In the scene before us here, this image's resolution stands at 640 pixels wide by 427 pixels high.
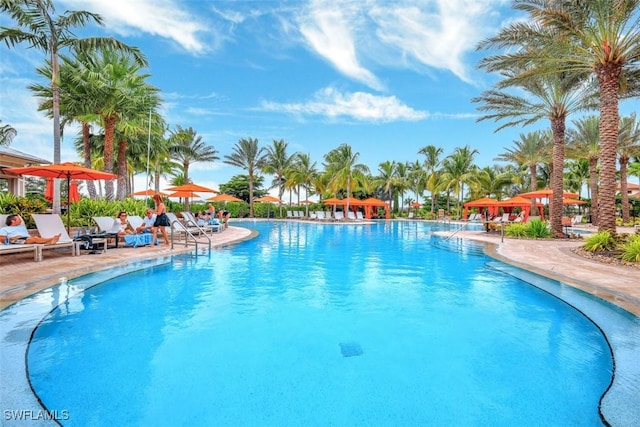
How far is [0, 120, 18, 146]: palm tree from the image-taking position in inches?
842

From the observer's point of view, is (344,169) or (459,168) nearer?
(344,169)

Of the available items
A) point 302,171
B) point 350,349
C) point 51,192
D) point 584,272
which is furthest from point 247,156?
point 350,349

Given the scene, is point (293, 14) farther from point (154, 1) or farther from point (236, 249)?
point (236, 249)

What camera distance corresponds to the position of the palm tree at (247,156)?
125 feet

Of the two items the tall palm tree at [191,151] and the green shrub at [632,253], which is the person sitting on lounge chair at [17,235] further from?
the tall palm tree at [191,151]

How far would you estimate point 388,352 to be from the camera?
380 cm

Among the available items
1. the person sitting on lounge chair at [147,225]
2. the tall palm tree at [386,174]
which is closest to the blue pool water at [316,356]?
the person sitting on lounge chair at [147,225]

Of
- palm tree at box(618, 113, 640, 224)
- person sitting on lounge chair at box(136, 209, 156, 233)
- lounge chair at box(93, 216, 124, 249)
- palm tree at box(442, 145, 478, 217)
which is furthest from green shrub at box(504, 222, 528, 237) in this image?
palm tree at box(442, 145, 478, 217)

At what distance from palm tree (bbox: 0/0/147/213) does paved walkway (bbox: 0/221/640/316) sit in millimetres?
3804

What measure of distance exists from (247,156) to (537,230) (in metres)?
30.2

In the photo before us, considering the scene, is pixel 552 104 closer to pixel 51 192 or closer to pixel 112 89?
pixel 112 89

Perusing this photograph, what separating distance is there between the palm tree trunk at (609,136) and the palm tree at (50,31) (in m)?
16.2

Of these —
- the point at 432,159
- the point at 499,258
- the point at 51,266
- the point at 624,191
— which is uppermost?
the point at 432,159

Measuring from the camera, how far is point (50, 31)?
10.4 meters
